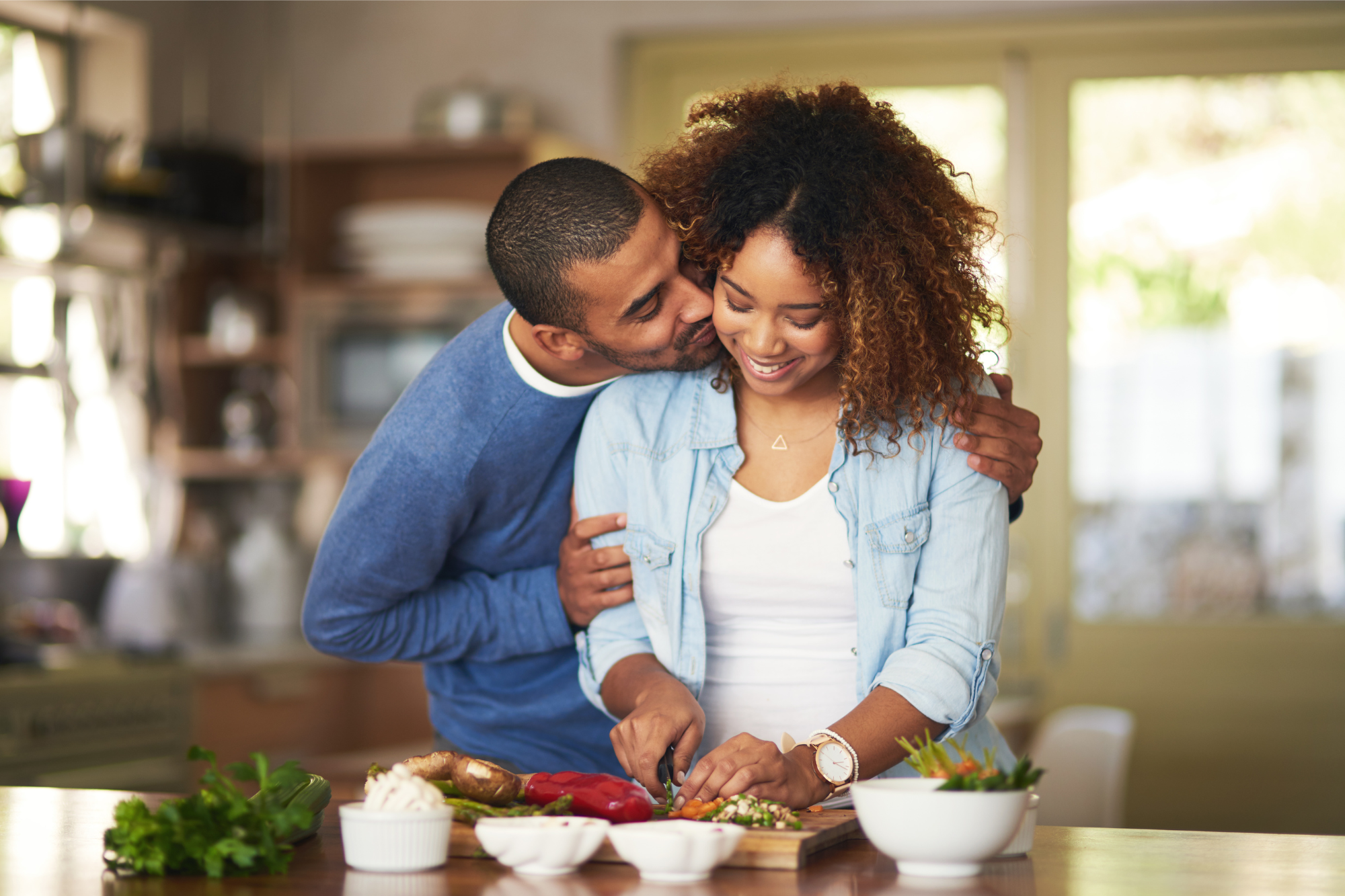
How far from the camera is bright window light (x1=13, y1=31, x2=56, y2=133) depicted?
392cm

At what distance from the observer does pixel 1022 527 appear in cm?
411

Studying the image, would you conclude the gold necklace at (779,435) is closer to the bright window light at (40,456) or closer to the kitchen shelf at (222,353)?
the bright window light at (40,456)

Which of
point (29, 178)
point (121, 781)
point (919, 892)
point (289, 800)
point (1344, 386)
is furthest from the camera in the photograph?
point (1344, 386)

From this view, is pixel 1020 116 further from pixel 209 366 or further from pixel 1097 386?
pixel 209 366

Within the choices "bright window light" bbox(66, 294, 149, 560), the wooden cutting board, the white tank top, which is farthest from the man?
"bright window light" bbox(66, 294, 149, 560)

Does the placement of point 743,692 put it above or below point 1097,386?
below

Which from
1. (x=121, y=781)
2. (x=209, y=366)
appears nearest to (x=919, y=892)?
(x=121, y=781)

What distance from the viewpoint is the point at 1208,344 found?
4.00 metres

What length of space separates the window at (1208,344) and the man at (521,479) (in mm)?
2592

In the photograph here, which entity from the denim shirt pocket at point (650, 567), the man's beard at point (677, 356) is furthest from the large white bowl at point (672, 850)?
the man's beard at point (677, 356)

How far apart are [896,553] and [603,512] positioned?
363 mm

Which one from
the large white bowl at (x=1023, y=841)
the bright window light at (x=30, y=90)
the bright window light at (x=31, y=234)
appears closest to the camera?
the large white bowl at (x=1023, y=841)

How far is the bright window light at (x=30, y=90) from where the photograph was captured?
3924 millimetres

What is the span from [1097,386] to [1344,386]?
0.66 m
